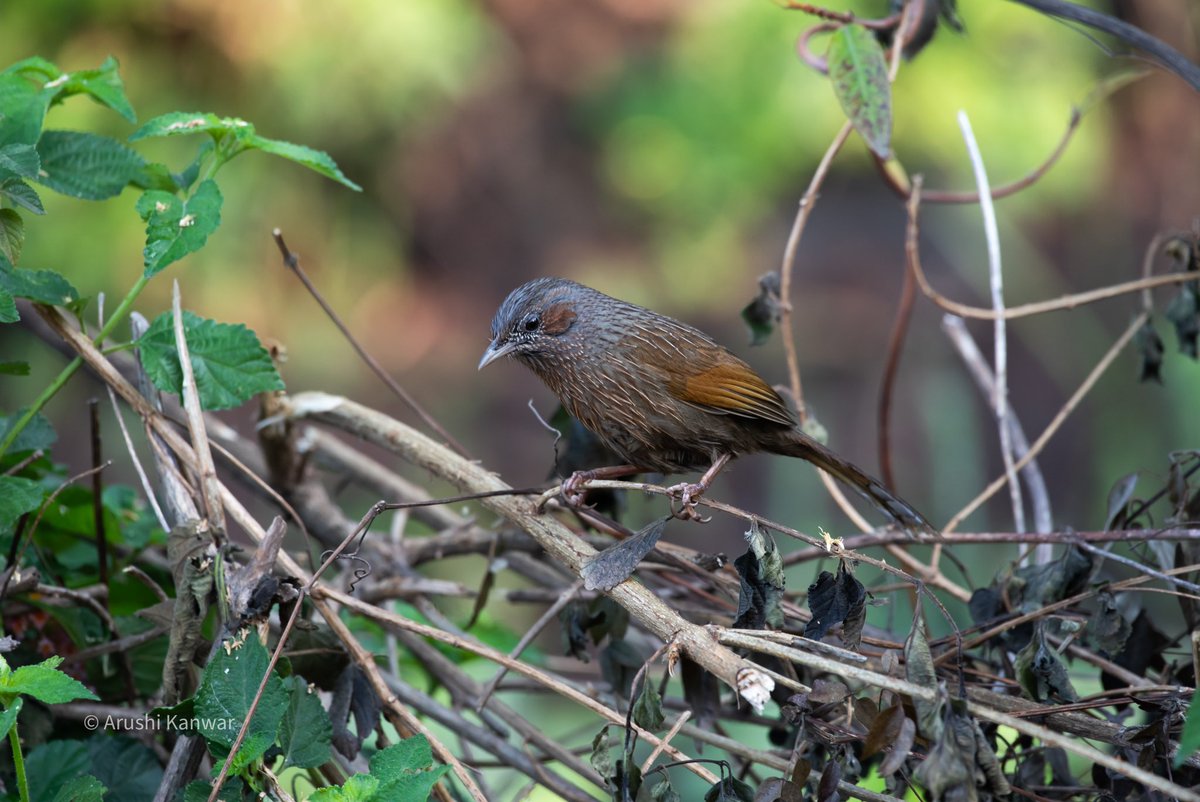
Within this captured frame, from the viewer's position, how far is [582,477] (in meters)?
2.94

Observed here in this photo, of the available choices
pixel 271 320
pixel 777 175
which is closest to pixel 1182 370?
pixel 777 175

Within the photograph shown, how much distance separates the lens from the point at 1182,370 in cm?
644

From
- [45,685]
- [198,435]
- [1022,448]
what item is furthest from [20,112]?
[1022,448]

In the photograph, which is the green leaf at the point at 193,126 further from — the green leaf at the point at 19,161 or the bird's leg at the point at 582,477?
the bird's leg at the point at 582,477

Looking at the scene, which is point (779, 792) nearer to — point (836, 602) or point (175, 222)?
point (836, 602)

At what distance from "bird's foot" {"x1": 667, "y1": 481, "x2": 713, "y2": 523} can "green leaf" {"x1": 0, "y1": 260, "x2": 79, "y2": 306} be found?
52.8 inches

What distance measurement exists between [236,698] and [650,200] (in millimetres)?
6710

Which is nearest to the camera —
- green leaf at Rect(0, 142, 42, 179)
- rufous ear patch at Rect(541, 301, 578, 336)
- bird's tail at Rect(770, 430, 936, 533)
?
green leaf at Rect(0, 142, 42, 179)

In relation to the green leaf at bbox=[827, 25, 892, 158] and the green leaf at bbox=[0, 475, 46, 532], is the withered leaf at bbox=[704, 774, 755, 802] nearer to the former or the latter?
the green leaf at bbox=[0, 475, 46, 532]

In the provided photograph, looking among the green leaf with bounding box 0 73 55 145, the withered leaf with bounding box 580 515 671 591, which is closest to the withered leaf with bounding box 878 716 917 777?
the withered leaf with bounding box 580 515 671 591

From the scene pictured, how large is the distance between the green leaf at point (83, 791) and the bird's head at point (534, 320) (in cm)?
175

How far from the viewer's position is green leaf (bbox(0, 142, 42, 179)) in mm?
2039

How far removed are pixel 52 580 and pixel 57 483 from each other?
1.04 ft

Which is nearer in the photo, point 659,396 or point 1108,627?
point 1108,627
